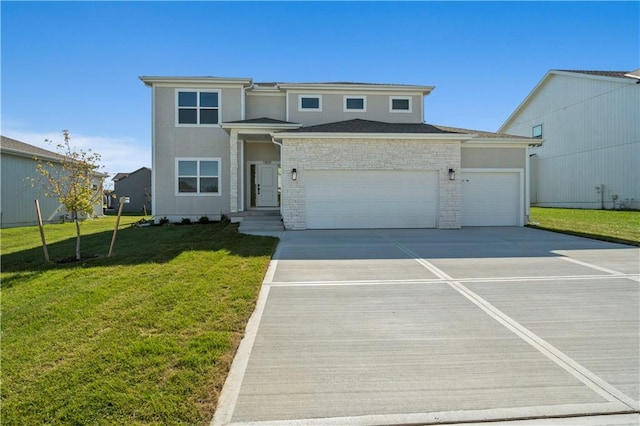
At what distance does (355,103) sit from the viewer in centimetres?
1612

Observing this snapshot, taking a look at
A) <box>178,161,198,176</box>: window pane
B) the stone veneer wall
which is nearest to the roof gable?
the stone veneer wall

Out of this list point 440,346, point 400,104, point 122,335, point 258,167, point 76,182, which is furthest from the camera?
point 400,104

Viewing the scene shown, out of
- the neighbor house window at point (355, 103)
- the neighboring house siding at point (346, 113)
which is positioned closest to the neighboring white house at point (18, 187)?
the neighboring house siding at point (346, 113)

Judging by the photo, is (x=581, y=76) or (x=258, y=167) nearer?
(x=258, y=167)

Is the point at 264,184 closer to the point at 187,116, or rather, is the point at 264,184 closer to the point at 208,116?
the point at 208,116

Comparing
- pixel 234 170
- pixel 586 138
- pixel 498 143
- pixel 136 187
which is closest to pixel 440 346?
→ pixel 234 170

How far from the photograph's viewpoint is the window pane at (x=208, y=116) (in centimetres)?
1512

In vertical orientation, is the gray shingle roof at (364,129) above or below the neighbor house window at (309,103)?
below

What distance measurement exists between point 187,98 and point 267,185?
5290 millimetres

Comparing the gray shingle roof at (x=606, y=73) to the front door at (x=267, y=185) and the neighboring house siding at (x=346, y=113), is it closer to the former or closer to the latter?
the neighboring house siding at (x=346, y=113)

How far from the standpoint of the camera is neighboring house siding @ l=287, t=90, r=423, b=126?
625 inches

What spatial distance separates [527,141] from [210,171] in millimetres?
13672

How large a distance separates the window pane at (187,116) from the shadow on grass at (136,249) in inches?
225

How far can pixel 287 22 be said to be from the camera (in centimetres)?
1230
